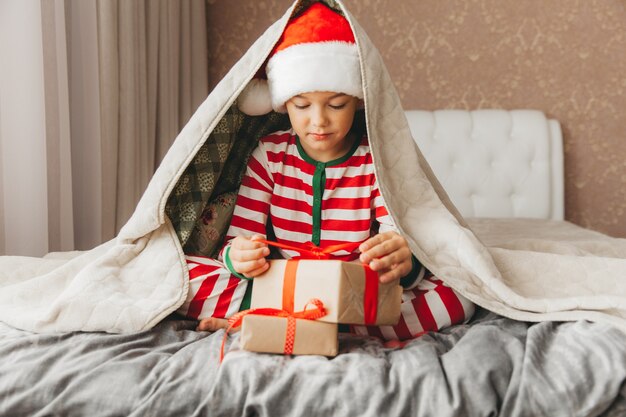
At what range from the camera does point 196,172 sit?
1408mm

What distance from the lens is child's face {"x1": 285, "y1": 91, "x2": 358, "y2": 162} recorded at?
1.28 metres

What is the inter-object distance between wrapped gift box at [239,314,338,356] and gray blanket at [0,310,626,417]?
2cm

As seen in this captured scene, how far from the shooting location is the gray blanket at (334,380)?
898 millimetres

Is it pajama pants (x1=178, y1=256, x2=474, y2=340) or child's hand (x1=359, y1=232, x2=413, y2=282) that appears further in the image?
pajama pants (x1=178, y1=256, x2=474, y2=340)

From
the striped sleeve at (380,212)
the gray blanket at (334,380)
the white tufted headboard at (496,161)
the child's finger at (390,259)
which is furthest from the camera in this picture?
the white tufted headboard at (496,161)

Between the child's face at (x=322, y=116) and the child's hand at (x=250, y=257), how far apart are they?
0.87 ft

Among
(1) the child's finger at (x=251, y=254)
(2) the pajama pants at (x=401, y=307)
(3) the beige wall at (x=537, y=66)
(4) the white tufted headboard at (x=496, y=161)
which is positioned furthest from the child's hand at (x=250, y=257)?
(3) the beige wall at (x=537, y=66)

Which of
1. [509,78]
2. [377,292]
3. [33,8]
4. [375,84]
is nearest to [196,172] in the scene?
[375,84]

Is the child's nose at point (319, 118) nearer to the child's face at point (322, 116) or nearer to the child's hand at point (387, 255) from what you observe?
the child's face at point (322, 116)

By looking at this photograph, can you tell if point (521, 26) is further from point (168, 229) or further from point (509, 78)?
point (168, 229)

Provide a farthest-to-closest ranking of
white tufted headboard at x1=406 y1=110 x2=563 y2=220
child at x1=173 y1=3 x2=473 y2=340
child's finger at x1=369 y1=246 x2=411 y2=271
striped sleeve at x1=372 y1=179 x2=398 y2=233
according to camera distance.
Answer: white tufted headboard at x1=406 y1=110 x2=563 y2=220
striped sleeve at x1=372 y1=179 x2=398 y2=233
child at x1=173 y1=3 x2=473 y2=340
child's finger at x1=369 y1=246 x2=411 y2=271

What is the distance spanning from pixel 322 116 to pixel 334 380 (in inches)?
21.3

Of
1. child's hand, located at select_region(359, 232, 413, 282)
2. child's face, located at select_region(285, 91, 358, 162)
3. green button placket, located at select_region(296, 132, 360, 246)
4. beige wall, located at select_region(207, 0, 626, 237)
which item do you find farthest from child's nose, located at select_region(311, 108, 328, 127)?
beige wall, located at select_region(207, 0, 626, 237)

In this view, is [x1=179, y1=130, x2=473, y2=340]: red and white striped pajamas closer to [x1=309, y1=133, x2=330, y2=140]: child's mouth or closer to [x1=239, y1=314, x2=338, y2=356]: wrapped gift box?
[x1=309, y1=133, x2=330, y2=140]: child's mouth
